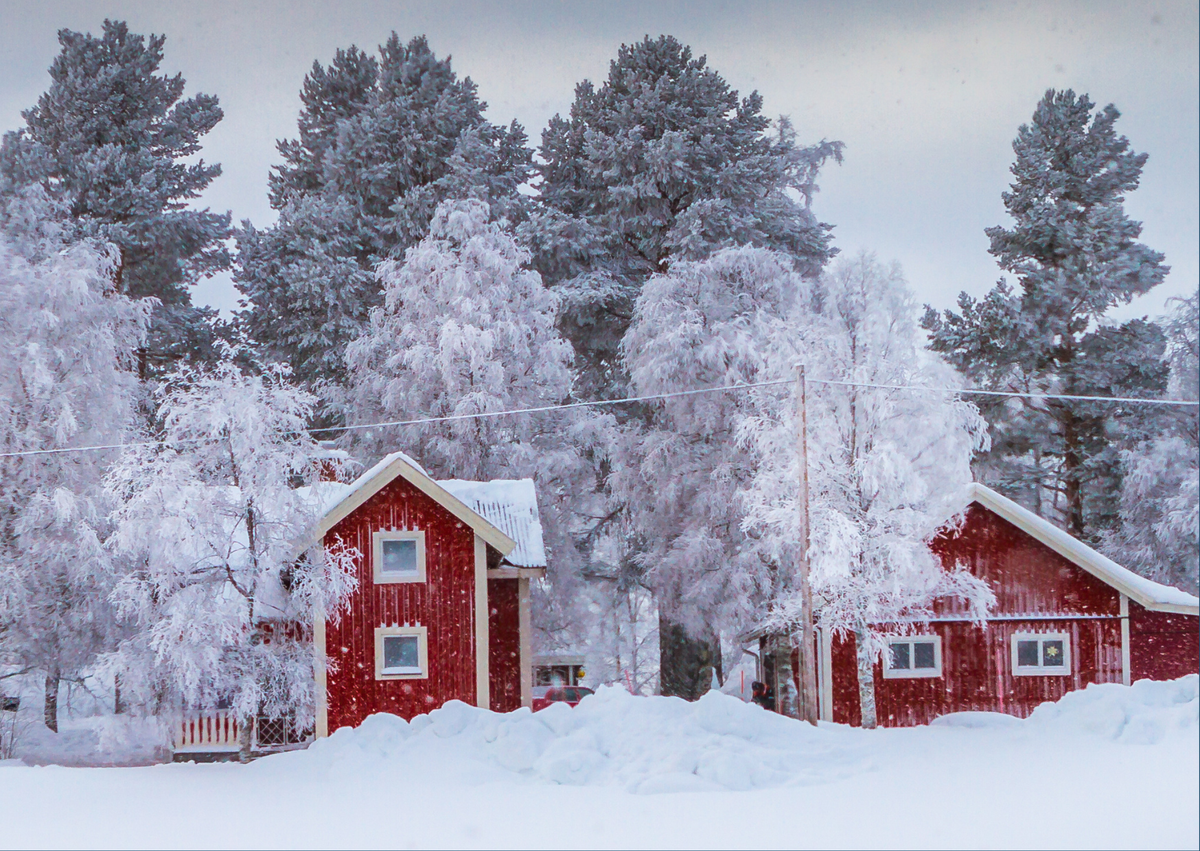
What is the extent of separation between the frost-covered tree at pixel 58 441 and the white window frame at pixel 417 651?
2.44 m

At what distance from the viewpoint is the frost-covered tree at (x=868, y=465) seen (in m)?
10.5

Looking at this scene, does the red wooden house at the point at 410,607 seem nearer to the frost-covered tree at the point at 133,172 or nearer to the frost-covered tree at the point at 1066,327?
the frost-covered tree at the point at 133,172

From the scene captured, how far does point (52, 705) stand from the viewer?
1128cm


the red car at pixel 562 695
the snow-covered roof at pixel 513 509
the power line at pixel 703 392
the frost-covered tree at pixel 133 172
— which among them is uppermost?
the frost-covered tree at pixel 133 172

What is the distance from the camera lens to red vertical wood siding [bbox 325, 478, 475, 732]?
34.6 ft

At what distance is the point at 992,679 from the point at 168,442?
791cm

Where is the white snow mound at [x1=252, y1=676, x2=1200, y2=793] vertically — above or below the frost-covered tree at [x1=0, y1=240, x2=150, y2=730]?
below

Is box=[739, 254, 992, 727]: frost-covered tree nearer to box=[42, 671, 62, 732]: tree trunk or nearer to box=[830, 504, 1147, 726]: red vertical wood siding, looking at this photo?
box=[830, 504, 1147, 726]: red vertical wood siding

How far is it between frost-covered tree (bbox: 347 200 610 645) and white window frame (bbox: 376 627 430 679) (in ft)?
9.88

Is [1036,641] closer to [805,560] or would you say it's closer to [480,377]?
[805,560]

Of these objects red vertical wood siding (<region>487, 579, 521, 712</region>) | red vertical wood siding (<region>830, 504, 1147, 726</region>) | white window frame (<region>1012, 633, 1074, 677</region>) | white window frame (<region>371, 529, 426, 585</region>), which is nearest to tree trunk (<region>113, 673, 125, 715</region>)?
white window frame (<region>371, 529, 426, 585</region>)

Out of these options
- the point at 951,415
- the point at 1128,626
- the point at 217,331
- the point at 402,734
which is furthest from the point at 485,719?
the point at 217,331

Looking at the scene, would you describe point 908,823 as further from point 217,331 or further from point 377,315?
point 217,331

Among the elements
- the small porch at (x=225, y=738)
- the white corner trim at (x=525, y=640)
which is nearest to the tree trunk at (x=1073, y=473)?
the white corner trim at (x=525, y=640)
